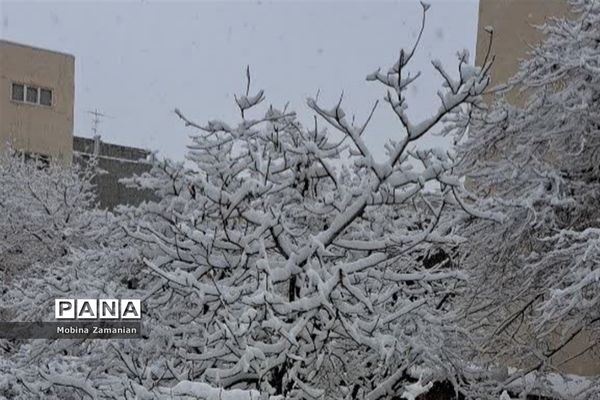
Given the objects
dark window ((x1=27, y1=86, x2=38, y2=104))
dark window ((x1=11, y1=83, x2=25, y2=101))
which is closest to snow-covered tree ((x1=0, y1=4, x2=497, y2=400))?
dark window ((x1=11, y1=83, x2=25, y2=101))

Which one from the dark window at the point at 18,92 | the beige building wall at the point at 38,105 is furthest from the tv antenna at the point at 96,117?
the dark window at the point at 18,92

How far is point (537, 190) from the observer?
21.4 ft

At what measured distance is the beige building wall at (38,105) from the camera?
64.5 ft

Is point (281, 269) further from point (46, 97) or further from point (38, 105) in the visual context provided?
point (46, 97)

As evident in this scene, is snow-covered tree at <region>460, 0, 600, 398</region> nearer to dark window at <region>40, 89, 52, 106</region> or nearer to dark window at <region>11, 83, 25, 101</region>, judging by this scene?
dark window at <region>11, 83, 25, 101</region>

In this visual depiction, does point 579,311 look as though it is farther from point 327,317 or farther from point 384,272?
point 327,317

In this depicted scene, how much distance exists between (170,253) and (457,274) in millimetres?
1668

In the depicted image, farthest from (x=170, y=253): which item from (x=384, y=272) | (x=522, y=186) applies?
(x=522, y=186)

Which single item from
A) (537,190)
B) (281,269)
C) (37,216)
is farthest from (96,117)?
(281,269)

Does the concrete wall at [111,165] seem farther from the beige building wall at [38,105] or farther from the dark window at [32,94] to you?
the dark window at [32,94]

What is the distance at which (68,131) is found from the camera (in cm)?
2098

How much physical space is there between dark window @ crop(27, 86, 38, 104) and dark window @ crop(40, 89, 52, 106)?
0.18 metres

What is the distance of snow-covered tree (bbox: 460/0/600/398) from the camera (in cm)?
644

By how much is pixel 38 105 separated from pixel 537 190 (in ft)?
57.6
